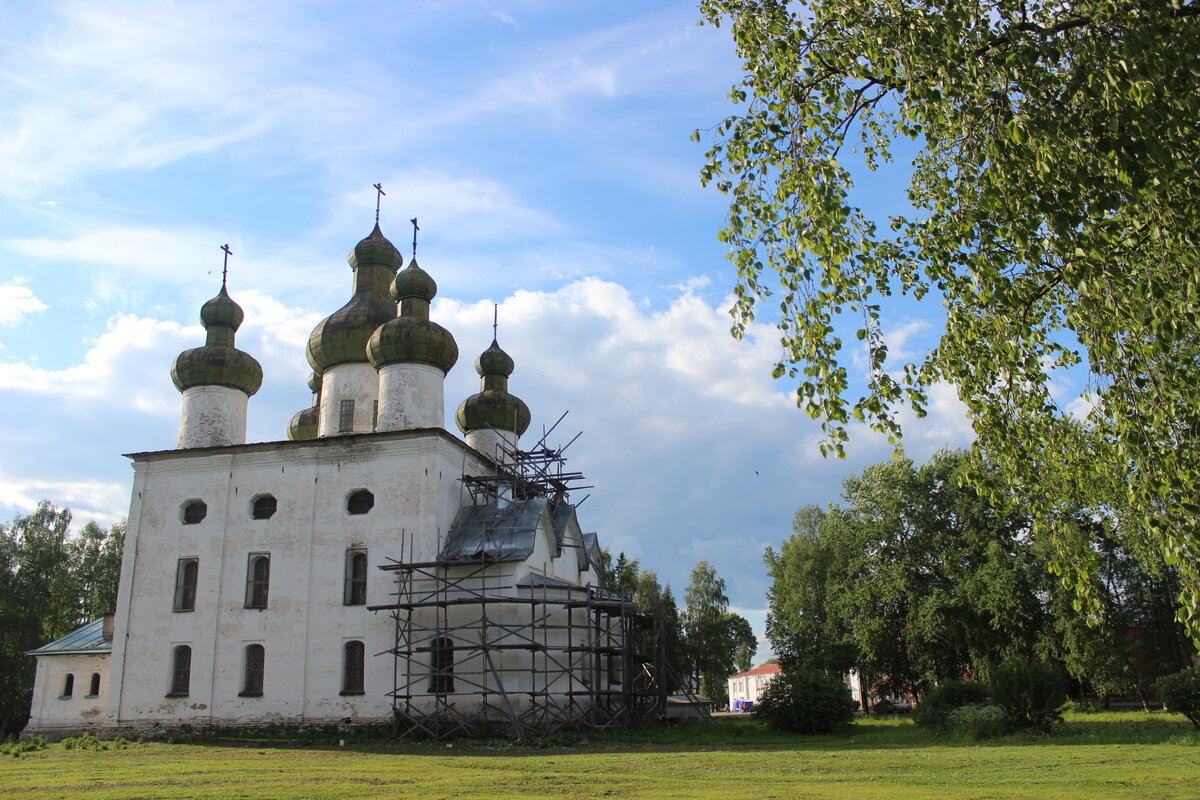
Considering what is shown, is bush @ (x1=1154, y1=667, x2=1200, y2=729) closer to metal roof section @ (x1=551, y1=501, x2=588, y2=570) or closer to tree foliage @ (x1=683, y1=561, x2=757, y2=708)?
metal roof section @ (x1=551, y1=501, x2=588, y2=570)

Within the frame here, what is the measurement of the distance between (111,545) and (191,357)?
62.4 feet

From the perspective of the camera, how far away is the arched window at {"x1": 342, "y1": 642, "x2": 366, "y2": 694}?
2250 cm

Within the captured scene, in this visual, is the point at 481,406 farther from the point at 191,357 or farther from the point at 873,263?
the point at 873,263

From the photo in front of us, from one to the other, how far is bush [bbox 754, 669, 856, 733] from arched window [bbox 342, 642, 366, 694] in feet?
32.9

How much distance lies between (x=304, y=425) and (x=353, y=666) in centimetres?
1108

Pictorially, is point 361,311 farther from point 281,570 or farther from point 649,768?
point 649,768

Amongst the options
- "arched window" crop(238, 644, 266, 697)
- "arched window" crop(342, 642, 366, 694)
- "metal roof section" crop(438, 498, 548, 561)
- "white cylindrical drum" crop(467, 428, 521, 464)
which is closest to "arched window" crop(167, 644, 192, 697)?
"arched window" crop(238, 644, 266, 697)

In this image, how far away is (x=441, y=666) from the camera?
2211 centimetres

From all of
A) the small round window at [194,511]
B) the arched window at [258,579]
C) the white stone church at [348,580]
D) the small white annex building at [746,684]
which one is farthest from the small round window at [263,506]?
the small white annex building at [746,684]

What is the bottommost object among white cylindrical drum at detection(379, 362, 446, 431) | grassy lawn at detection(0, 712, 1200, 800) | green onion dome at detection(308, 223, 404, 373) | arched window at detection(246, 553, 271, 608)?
grassy lawn at detection(0, 712, 1200, 800)

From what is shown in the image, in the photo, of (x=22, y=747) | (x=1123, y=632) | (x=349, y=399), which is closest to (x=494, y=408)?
(x=349, y=399)

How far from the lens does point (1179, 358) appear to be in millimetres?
7480

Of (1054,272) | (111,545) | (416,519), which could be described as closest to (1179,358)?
(1054,272)

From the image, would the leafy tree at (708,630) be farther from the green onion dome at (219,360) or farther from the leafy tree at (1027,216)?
the leafy tree at (1027,216)
